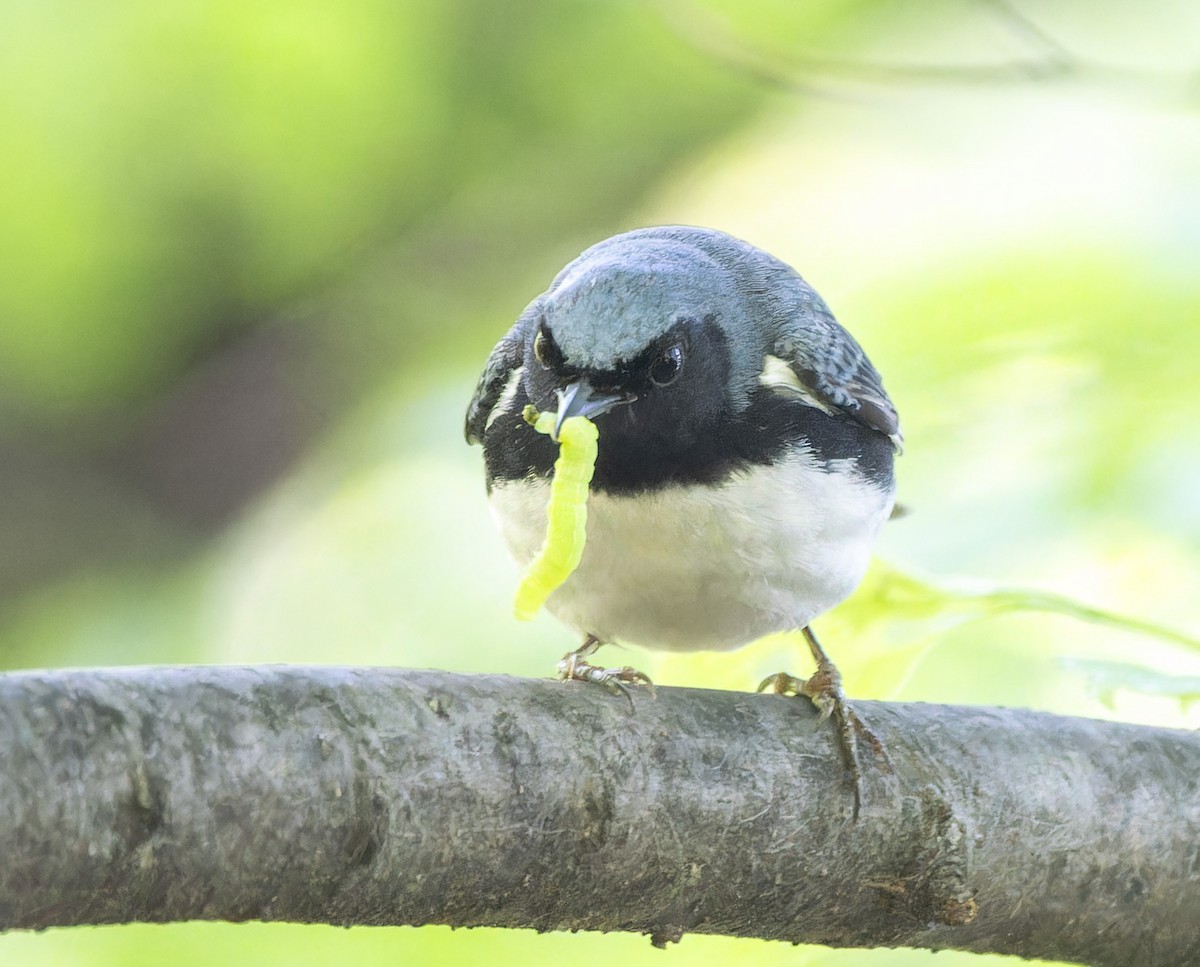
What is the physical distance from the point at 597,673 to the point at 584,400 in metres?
0.38

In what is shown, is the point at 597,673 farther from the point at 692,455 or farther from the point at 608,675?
the point at 692,455

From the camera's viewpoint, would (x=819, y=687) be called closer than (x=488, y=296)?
Yes

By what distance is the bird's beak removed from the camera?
1.89 metres

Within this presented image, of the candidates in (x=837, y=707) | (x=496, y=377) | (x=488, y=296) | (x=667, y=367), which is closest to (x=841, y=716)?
(x=837, y=707)

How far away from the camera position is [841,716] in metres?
1.85

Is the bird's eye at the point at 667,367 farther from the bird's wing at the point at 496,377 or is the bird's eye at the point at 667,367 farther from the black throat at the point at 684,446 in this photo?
the bird's wing at the point at 496,377

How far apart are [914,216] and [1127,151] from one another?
60cm

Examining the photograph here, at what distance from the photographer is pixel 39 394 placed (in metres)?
4.69

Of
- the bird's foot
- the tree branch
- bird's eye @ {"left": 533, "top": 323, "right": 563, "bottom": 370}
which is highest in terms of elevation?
bird's eye @ {"left": 533, "top": 323, "right": 563, "bottom": 370}

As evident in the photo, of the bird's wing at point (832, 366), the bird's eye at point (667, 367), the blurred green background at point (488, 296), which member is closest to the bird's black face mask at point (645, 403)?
the bird's eye at point (667, 367)

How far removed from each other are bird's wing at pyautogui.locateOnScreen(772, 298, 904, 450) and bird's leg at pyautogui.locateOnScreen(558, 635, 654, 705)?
0.57 metres

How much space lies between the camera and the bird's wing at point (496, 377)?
2316 mm

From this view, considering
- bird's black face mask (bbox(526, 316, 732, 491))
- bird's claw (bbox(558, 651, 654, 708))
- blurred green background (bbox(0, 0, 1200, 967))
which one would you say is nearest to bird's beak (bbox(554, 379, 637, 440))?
bird's black face mask (bbox(526, 316, 732, 491))

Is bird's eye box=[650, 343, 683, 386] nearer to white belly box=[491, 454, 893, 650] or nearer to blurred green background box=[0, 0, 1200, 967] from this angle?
white belly box=[491, 454, 893, 650]
